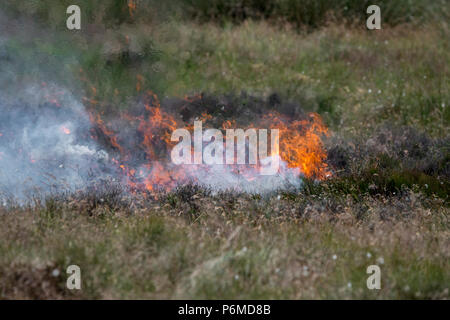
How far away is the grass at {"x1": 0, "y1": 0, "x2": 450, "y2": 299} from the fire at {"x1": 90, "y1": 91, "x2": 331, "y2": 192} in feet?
0.99

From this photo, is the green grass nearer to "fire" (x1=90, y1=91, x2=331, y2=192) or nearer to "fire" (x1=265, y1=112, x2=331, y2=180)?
"fire" (x1=90, y1=91, x2=331, y2=192)

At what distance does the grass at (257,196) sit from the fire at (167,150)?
30cm

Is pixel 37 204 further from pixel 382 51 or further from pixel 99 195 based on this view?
pixel 382 51

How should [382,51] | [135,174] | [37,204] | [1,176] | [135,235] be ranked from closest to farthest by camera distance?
[135,235] < [37,204] < [1,176] < [135,174] < [382,51]

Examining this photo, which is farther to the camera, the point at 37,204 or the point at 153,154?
the point at 153,154

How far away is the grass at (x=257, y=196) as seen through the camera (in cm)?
405

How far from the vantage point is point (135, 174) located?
22.4 feet

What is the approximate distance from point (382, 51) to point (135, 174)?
277 inches

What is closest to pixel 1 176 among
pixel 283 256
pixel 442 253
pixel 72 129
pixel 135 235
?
pixel 72 129

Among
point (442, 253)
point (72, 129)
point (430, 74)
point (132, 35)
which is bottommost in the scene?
point (442, 253)

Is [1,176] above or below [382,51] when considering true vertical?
below

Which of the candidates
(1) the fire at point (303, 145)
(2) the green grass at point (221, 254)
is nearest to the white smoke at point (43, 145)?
(2) the green grass at point (221, 254)

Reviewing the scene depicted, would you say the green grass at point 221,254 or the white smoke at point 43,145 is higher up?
the white smoke at point 43,145

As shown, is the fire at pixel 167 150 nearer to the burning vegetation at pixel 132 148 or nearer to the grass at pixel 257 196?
the burning vegetation at pixel 132 148
